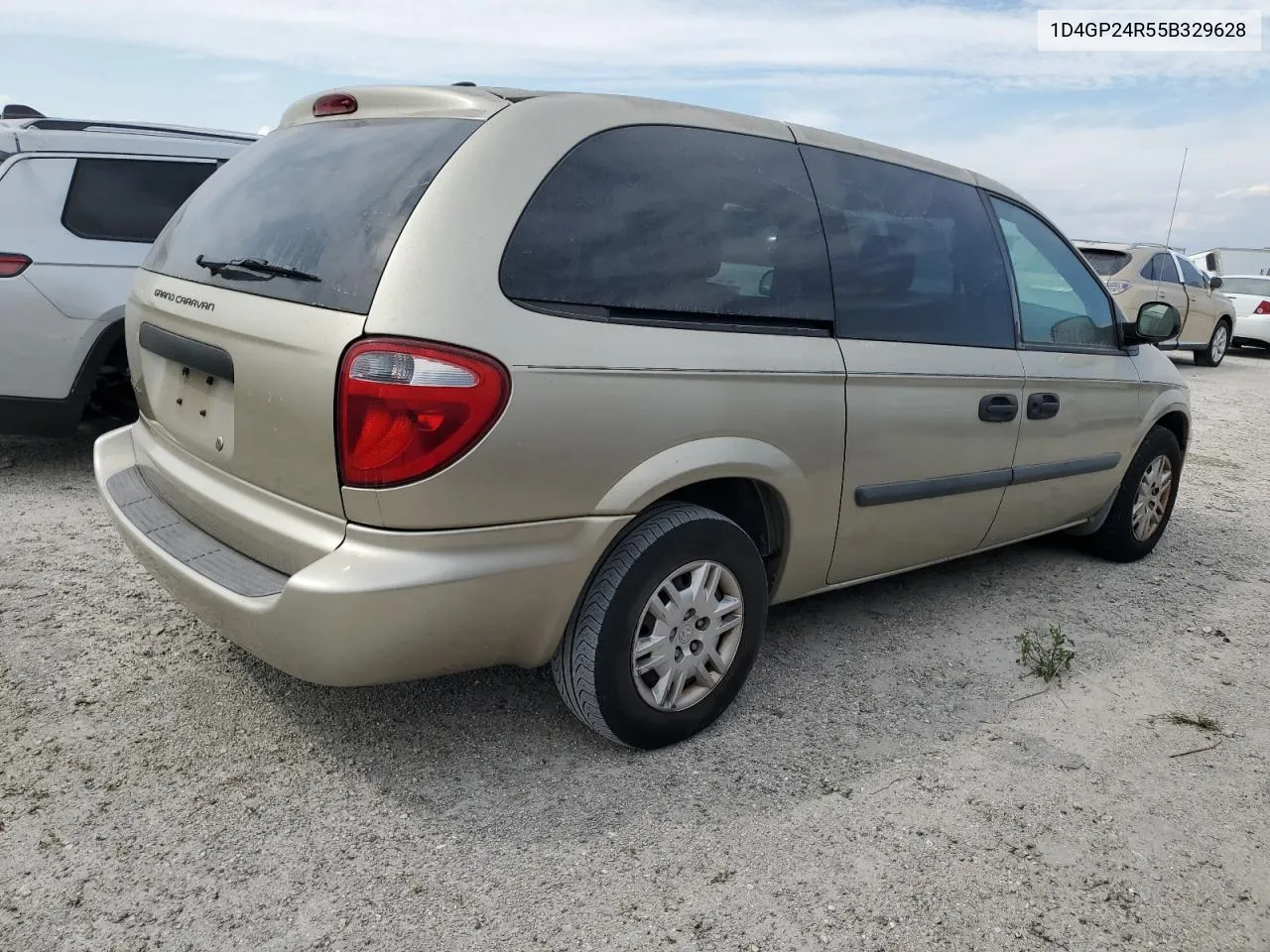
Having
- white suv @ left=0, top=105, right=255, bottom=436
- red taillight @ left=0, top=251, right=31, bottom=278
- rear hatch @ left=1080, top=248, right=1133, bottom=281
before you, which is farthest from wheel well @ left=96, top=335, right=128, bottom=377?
rear hatch @ left=1080, top=248, right=1133, bottom=281

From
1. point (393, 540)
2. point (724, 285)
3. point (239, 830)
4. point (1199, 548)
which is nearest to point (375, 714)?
point (239, 830)

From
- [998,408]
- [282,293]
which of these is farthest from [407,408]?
[998,408]

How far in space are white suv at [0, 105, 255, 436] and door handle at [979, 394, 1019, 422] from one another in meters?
3.93

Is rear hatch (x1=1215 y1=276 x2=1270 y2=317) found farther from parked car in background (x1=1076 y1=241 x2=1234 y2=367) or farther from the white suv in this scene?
the white suv

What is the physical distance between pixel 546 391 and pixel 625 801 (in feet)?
3.54

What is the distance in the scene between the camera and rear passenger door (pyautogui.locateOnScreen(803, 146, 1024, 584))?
3098mm

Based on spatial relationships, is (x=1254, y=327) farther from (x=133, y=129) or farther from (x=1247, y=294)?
(x=133, y=129)

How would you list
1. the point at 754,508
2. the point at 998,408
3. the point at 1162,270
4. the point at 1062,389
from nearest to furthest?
the point at 754,508 → the point at 998,408 → the point at 1062,389 → the point at 1162,270

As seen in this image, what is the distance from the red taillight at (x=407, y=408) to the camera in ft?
7.12

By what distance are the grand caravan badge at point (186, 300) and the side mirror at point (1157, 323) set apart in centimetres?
361

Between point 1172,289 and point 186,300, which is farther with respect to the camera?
point 1172,289

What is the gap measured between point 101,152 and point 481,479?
4.06m

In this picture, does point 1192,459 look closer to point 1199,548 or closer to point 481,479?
point 1199,548

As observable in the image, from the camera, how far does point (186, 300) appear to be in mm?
2717
